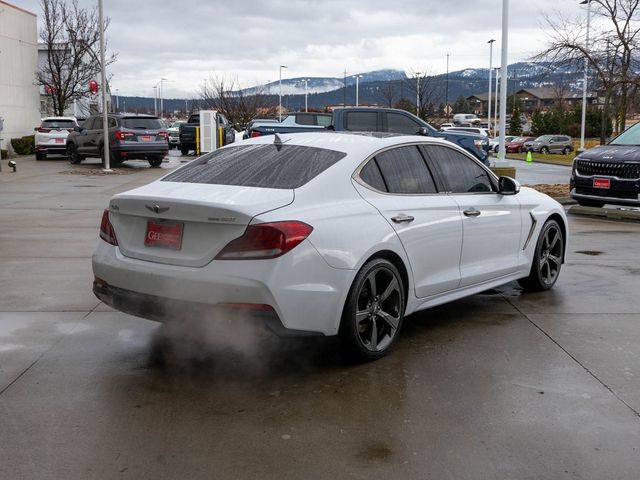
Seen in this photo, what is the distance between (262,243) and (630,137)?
11.9m

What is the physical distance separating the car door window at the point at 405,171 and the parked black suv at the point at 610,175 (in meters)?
8.20

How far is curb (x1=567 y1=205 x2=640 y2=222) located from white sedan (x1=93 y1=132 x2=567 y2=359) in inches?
314

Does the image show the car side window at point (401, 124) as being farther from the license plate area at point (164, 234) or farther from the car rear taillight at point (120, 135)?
the license plate area at point (164, 234)

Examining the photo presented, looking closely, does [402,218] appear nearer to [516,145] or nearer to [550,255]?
[550,255]

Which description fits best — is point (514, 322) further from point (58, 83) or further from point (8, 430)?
point (58, 83)

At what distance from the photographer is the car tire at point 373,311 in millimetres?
4910

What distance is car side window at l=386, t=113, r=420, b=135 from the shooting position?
17.5m

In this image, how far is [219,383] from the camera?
4809mm

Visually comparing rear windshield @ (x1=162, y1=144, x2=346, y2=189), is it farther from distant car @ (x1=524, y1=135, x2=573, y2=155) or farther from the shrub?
distant car @ (x1=524, y1=135, x2=573, y2=155)

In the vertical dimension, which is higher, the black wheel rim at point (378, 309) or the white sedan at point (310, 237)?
the white sedan at point (310, 237)

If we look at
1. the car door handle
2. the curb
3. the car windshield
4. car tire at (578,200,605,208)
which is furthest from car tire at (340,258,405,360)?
the car windshield

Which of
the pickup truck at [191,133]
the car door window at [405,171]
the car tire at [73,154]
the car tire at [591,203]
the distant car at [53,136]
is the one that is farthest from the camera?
the pickup truck at [191,133]

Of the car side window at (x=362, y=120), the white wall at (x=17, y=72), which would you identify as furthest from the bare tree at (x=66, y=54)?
the car side window at (x=362, y=120)

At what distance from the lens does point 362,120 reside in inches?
A: 691
